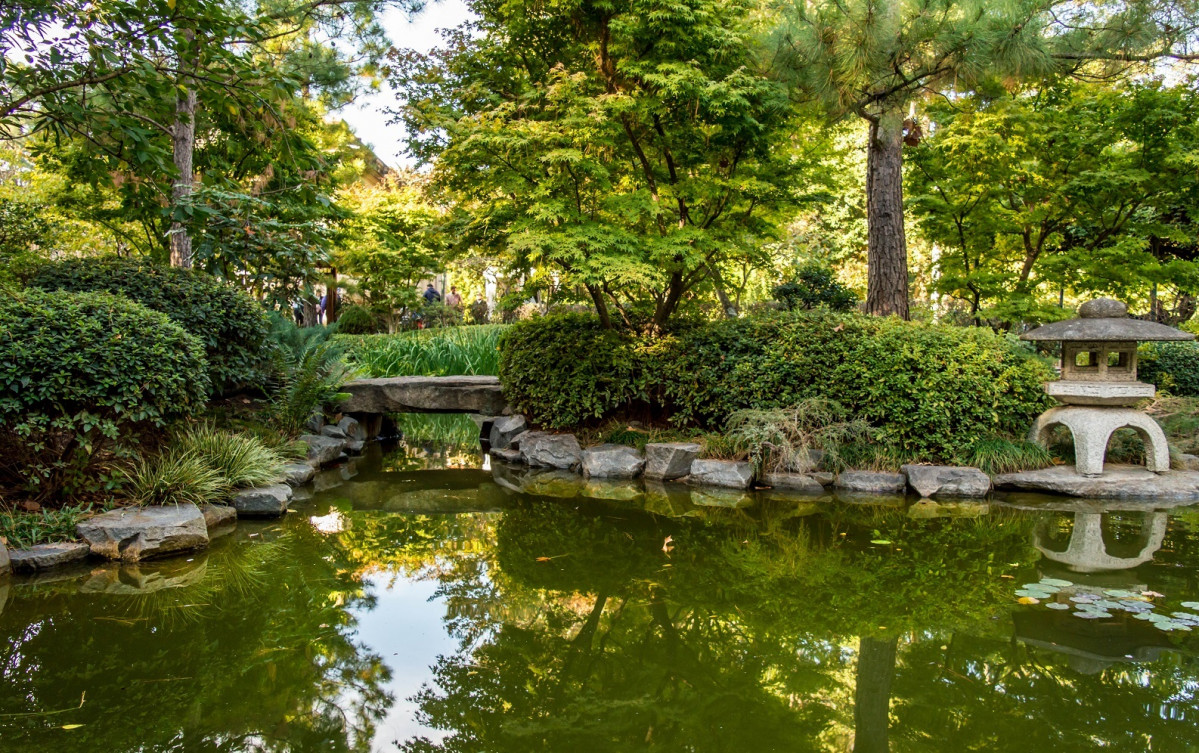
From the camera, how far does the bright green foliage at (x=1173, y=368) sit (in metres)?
8.12

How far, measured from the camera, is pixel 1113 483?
569 cm

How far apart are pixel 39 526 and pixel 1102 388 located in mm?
7511

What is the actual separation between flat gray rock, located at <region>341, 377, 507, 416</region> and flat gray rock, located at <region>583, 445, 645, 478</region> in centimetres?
190

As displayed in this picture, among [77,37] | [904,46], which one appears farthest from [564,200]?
[77,37]

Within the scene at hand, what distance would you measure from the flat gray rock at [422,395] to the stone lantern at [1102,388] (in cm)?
547

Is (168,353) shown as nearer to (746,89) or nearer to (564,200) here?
(564,200)

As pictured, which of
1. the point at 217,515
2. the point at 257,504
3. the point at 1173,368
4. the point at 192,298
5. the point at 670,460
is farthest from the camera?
the point at 1173,368

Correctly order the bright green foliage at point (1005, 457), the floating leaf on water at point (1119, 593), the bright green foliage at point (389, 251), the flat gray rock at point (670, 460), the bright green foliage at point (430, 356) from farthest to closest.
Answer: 1. the bright green foliage at point (389, 251)
2. the bright green foliage at point (430, 356)
3. the flat gray rock at point (670, 460)
4. the bright green foliage at point (1005, 457)
5. the floating leaf on water at point (1119, 593)

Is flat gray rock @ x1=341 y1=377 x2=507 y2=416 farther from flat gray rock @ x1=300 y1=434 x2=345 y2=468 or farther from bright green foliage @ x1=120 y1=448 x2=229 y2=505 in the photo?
bright green foliage @ x1=120 y1=448 x2=229 y2=505

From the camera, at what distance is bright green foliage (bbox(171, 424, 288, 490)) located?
5156 mm

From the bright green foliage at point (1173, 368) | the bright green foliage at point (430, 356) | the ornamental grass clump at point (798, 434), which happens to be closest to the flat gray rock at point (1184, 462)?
the bright green foliage at point (1173, 368)

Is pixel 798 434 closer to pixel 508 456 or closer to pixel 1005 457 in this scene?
pixel 1005 457

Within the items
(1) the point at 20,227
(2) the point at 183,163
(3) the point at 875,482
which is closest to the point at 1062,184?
(3) the point at 875,482

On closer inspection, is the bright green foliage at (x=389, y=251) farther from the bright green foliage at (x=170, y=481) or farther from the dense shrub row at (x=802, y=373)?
the bright green foliage at (x=170, y=481)
